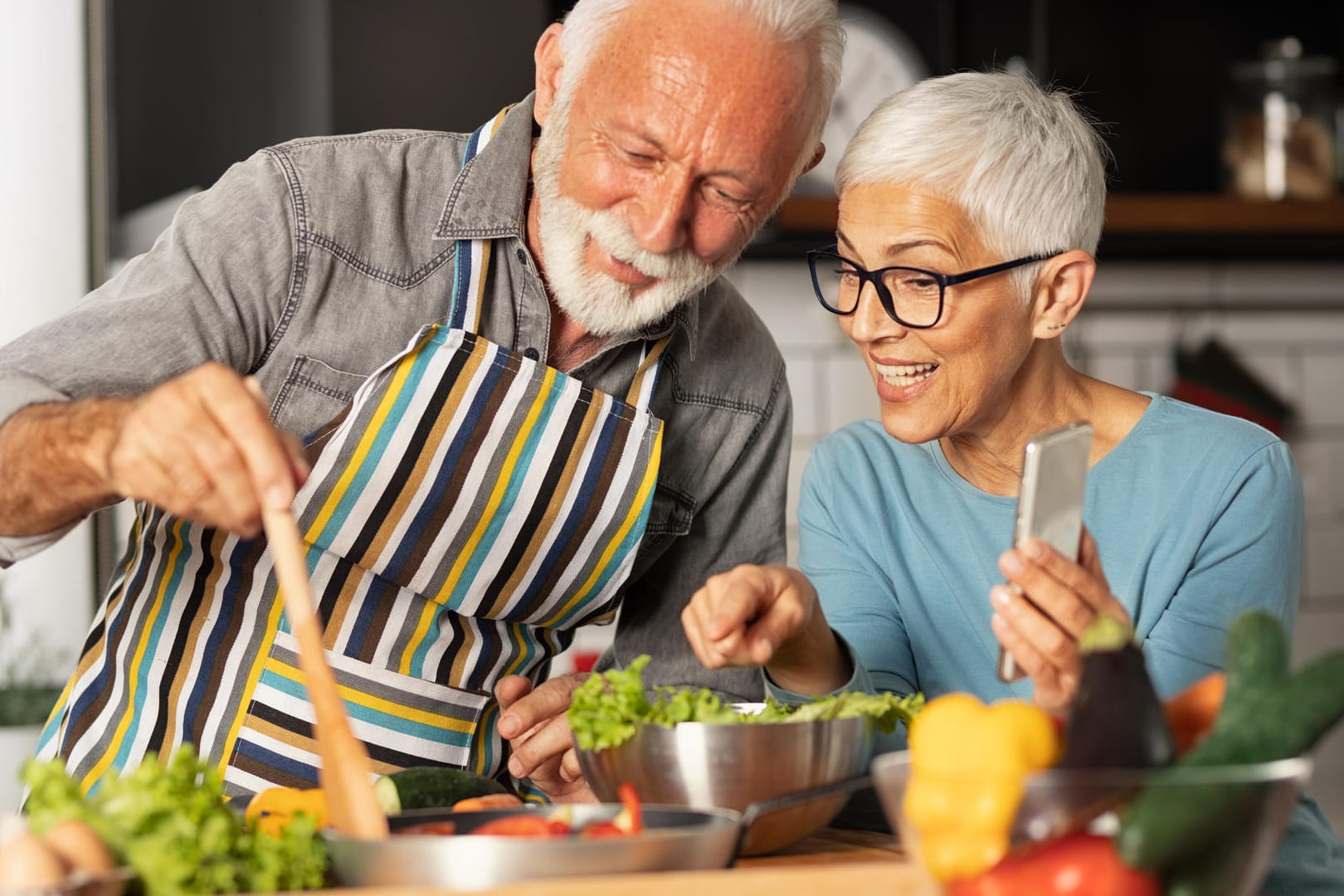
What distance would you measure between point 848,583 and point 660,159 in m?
0.51

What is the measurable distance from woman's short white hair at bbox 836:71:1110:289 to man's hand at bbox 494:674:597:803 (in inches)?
23.4

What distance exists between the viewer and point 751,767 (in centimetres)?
95

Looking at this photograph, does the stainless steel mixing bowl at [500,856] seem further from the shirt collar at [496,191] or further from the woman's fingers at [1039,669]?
the shirt collar at [496,191]

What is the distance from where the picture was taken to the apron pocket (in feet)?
4.42

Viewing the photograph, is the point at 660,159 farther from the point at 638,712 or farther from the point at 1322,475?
the point at 1322,475

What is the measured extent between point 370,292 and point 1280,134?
7.91 ft

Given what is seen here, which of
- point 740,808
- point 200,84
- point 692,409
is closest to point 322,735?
point 740,808

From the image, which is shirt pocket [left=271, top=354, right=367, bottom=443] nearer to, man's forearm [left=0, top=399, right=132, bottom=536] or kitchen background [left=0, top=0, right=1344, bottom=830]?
man's forearm [left=0, top=399, right=132, bottom=536]

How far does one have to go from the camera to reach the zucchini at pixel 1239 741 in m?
0.62

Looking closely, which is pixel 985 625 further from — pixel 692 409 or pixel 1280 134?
pixel 1280 134

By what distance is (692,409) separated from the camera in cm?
157

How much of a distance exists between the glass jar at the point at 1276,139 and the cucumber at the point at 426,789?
8.54 feet

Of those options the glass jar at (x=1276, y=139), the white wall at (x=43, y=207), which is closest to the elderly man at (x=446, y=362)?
the white wall at (x=43, y=207)

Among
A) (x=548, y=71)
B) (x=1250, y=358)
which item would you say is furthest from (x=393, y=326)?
(x=1250, y=358)
